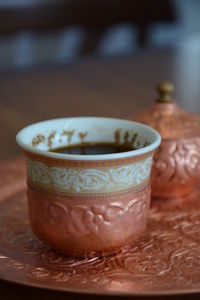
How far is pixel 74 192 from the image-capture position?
57 centimetres

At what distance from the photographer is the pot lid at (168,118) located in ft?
2.53

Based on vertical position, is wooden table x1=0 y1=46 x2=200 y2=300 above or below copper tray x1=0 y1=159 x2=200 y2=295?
below

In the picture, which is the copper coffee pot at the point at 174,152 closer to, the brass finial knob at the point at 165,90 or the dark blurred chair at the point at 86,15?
the brass finial knob at the point at 165,90

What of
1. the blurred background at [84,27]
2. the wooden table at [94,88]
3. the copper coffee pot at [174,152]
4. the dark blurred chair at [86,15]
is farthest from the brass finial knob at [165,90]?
the dark blurred chair at [86,15]

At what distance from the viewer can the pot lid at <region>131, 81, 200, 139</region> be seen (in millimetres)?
770

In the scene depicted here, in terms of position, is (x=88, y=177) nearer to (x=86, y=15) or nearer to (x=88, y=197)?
(x=88, y=197)

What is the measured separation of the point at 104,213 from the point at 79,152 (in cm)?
13

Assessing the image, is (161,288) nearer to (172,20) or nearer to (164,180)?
(164,180)

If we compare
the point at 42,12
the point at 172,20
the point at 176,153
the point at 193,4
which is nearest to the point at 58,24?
the point at 42,12

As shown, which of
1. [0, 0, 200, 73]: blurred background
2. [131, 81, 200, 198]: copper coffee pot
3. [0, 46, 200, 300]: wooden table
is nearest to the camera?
[131, 81, 200, 198]: copper coffee pot

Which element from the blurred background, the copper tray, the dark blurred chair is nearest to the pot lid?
the copper tray

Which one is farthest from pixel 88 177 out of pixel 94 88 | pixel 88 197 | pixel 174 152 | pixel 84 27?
pixel 84 27

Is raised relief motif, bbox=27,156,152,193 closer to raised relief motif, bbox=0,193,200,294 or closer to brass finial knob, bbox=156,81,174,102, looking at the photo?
raised relief motif, bbox=0,193,200,294

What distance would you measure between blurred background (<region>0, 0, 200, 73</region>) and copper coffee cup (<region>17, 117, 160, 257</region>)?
1.77m
